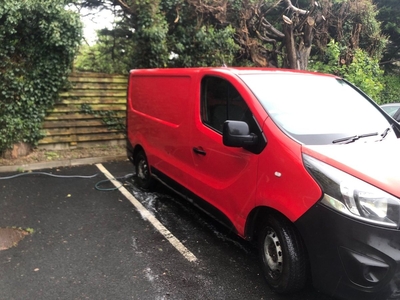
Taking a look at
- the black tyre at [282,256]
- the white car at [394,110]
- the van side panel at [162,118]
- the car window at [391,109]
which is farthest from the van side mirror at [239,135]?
the car window at [391,109]

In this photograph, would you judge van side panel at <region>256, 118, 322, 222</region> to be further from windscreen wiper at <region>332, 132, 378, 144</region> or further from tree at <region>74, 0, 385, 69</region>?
tree at <region>74, 0, 385, 69</region>

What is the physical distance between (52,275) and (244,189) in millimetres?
1903

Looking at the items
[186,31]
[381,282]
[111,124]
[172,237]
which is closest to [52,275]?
[172,237]

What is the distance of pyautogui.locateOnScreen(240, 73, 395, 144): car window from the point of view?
309 centimetres

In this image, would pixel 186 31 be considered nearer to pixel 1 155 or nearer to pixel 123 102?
pixel 123 102

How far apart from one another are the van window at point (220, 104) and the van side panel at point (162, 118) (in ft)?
0.93

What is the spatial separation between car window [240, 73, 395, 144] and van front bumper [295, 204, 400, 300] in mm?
704

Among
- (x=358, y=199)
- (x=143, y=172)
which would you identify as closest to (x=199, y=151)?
(x=358, y=199)

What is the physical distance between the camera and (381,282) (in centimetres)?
235

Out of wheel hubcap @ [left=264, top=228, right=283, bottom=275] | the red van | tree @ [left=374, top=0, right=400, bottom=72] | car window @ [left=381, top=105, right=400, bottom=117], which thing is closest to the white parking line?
the red van

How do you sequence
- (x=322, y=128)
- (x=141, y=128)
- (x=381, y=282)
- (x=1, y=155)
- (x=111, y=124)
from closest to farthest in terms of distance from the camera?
1. (x=381, y=282)
2. (x=322, y=128)
3. (x=141, y=128)
4. (x=1, y=155)
5. (x=111, y=124)

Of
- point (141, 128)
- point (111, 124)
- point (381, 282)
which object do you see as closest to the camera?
point (381, 282)

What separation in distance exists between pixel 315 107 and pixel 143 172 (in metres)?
3.20

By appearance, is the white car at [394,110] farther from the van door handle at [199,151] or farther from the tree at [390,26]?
the tree at [390,26]
